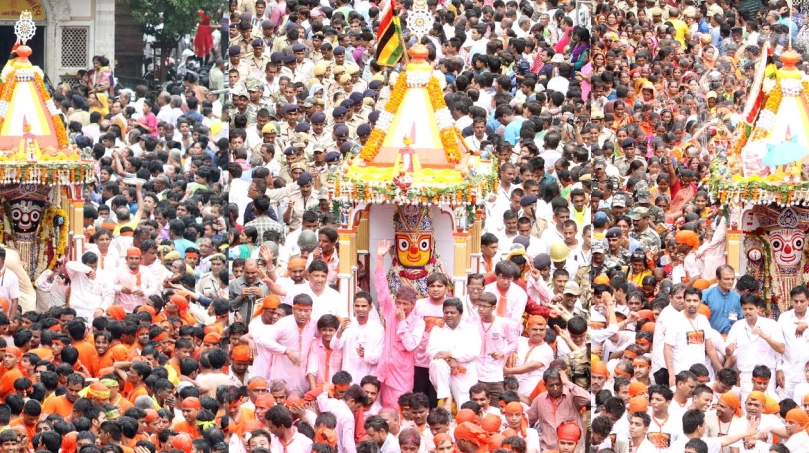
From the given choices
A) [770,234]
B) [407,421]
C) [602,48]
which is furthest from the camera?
[602,48]

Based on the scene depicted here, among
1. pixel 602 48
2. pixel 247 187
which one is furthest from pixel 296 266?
pixel 602 48

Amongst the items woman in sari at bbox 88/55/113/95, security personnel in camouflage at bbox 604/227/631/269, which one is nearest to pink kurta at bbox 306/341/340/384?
security personnel in camouflage at bbox 604/227/631/269

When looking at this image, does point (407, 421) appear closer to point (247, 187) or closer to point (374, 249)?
point (374, 249)

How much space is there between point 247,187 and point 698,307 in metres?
7.73

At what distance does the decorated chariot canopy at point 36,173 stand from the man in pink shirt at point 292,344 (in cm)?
547

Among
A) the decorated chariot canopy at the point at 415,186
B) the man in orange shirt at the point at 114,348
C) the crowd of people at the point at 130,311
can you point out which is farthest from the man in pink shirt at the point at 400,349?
the man in orange shirt at the point at 114,348

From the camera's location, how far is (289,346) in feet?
64.5

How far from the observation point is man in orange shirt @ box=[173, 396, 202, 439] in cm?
1914

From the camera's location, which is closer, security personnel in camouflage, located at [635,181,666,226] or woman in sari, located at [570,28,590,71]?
security personnel in camouflage, located at [635,181,666,226]

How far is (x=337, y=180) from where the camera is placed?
2048cm

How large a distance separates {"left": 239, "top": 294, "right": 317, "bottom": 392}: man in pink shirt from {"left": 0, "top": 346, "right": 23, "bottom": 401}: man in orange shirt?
2.80m

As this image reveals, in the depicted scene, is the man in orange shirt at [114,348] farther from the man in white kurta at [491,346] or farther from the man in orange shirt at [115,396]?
the man in white kurta at [491,346]

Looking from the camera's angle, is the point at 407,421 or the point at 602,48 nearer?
the point at 407,421

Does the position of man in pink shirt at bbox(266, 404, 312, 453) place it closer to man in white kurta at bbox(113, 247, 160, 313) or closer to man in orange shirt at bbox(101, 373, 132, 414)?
man in orange shirt at bbox(101, 373, 132, 414)
